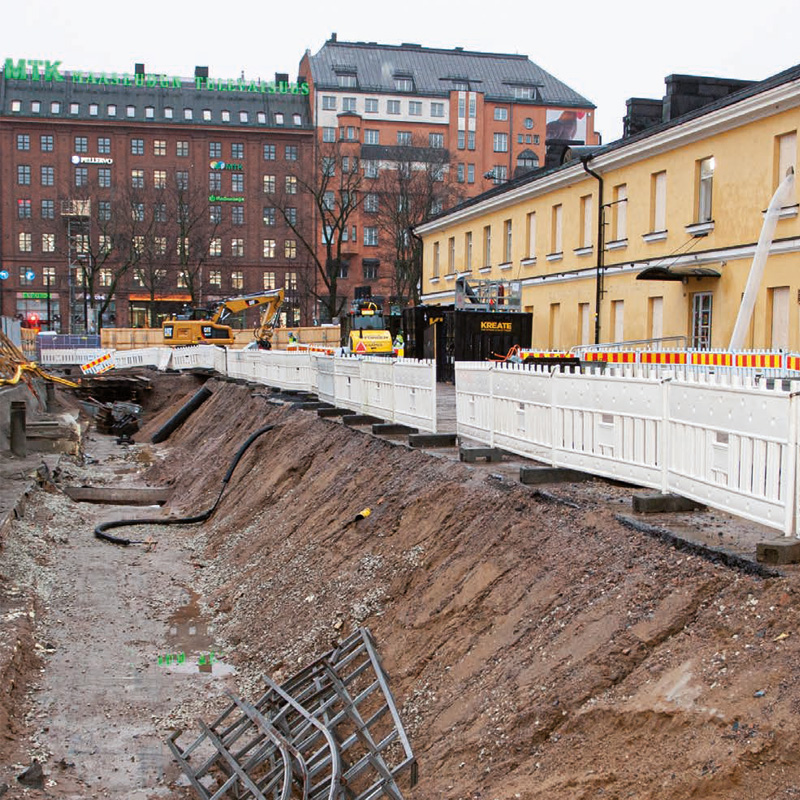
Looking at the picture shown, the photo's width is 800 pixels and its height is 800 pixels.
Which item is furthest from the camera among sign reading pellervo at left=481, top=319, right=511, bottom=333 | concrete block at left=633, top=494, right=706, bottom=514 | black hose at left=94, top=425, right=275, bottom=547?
sign reading pellervo at left=481, top=319, right=511, bottom=333

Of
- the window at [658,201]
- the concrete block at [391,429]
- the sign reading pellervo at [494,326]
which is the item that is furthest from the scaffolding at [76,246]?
the concrete block at [391,429]

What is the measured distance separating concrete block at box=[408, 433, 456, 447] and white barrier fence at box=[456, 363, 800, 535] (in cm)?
82

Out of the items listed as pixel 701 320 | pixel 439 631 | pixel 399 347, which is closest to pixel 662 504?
pixel 439 631

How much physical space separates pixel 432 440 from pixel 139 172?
75108mm

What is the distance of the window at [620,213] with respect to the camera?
26031 millimetres

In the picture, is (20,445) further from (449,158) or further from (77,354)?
(449,158)

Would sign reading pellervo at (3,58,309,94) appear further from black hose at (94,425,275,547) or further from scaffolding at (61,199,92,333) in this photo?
black hose at (94,425,275,547)

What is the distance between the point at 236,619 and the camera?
414 inches

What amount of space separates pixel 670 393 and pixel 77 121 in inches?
3198

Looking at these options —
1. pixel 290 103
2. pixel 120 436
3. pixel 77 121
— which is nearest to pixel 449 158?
pixel 290 103

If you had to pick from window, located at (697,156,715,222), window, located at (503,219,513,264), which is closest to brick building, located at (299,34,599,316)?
window, located at (503,219,513,264)

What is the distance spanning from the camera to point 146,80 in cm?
8275

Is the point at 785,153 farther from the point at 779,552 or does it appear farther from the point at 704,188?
the point at 779,552

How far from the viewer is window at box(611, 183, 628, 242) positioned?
2603 cm
